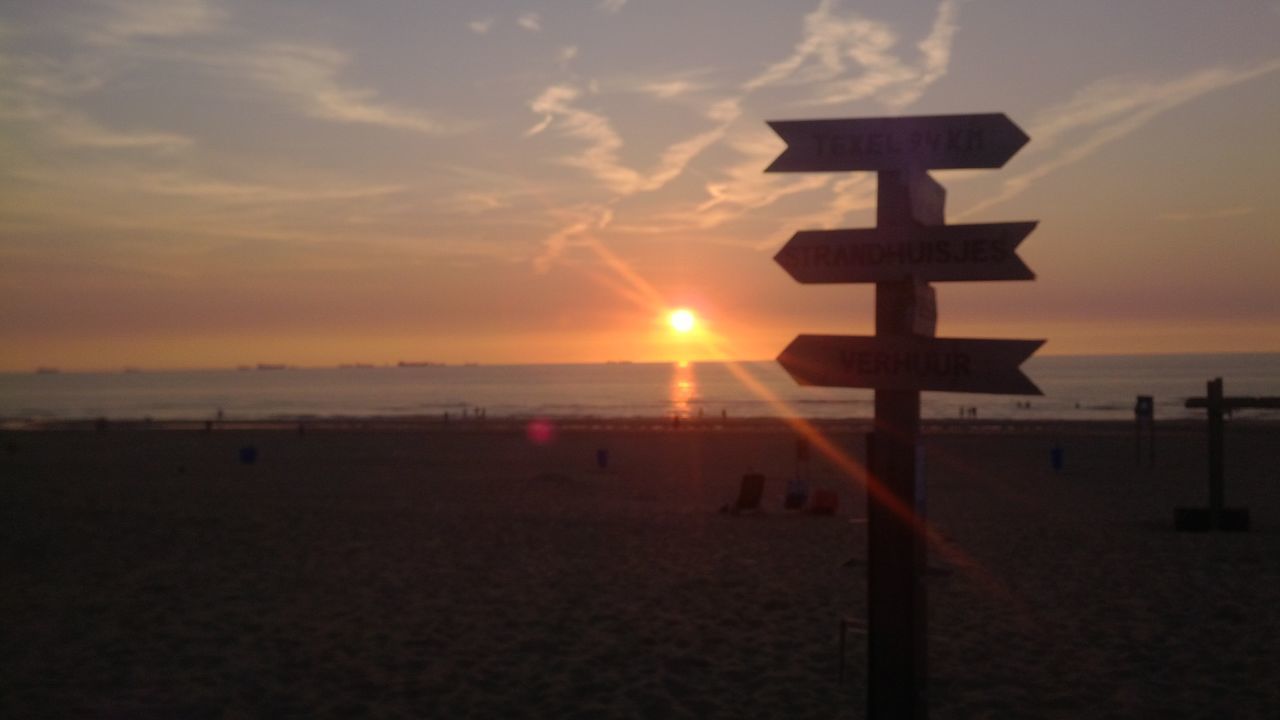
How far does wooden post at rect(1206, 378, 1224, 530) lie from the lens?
1442 cm

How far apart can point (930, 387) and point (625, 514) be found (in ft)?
44.4

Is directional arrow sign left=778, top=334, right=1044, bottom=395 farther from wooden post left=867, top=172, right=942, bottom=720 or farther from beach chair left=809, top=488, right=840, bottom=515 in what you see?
beach chair left=809, top=488, right=840, bottom=515

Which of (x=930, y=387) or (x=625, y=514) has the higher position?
(x=930, y=387)


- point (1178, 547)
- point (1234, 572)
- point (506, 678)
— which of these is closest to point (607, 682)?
point (506, 678)

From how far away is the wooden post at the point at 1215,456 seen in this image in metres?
14.4

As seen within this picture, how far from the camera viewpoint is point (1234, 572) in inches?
448

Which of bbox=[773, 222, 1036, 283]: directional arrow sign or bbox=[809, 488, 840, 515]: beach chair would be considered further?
bbox=[809, 488, 840, 515]: beach chair

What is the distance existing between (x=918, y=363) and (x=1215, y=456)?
12.6 m

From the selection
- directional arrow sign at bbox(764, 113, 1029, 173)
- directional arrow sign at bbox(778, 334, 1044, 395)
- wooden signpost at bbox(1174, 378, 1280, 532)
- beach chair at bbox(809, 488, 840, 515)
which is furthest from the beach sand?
directional arrow sign at bbox(764, 113, 1029, 173)

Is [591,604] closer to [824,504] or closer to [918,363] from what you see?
[918,363]

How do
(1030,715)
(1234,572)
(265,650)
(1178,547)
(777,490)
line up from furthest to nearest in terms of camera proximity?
(777,490), (1178,547), (1234,572), (265,650), (1030,715)

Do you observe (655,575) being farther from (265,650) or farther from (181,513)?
(181,513)

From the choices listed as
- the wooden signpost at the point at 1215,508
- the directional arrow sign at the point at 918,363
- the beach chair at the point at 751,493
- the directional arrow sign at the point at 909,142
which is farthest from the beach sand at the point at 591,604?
the directional arrow sign at the point at 909,142

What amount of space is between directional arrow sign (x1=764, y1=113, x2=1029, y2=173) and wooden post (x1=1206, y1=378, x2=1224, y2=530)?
39.0 ft
